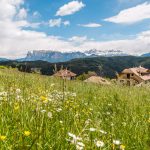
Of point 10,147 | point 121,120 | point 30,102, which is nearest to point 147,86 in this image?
point 121,120

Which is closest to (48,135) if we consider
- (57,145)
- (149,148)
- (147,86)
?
(57,145)

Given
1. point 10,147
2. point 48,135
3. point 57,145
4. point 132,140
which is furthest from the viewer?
point 132,140

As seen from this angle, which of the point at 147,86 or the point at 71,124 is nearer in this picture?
the point at 71,124

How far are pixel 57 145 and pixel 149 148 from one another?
1173 millimetres

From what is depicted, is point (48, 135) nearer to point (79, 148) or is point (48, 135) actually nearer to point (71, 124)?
point (71, 124)

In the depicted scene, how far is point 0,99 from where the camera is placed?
526cm

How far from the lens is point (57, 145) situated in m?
3.86

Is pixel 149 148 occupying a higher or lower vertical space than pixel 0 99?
lower

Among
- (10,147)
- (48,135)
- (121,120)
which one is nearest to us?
(10,147)

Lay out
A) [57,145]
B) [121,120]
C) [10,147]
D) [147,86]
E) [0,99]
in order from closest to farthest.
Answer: [10,147]
[57,145]
[0,99]
[121,120]
[147,86]

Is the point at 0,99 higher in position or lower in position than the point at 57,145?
higher

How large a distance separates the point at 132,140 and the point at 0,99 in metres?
2.05

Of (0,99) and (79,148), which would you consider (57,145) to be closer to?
(79,148)

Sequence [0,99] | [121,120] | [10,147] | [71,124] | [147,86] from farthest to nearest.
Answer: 1. [147,86]
2. [121,120]
3. [0,99]
4. [71,124]
5. [10,147]
